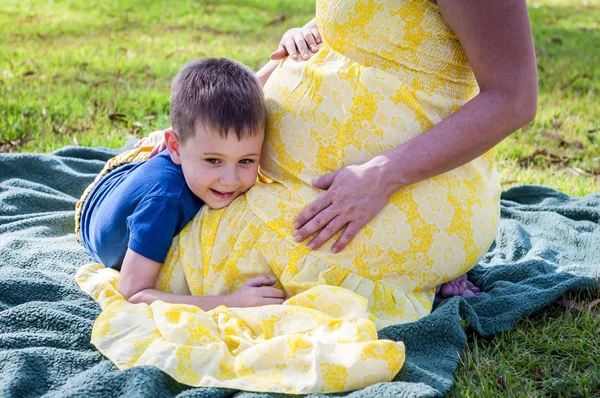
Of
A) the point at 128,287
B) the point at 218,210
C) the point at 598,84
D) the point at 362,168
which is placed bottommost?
the point at 598,84

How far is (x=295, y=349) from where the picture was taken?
84.6 inches

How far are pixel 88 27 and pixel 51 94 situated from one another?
256 cm

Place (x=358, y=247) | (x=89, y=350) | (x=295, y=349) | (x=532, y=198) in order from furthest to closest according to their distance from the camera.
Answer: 1. (x=532, y=198)
2. (x=358, y=247)
3. (x=89, y=350)
4. (x=295, y=349)

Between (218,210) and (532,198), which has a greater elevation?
(218,210)

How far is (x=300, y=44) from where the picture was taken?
2.82 m

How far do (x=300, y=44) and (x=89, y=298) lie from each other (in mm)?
1187

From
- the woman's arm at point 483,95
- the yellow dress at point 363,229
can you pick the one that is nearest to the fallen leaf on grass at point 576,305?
the yellow dress at point 363,229

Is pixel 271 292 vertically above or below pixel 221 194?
below

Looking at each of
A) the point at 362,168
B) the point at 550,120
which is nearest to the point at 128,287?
the point at 362,168

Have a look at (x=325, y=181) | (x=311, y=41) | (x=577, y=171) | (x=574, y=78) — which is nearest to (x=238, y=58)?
(x=574, y=78)

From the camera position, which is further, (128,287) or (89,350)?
(128,287)

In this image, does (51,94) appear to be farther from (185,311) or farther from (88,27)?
(185,311)

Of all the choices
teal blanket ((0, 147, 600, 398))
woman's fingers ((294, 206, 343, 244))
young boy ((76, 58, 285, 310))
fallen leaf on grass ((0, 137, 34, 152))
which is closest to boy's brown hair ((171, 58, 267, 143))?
young boy ((76, 58, 285, 310))

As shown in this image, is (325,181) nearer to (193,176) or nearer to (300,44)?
(193,176)
